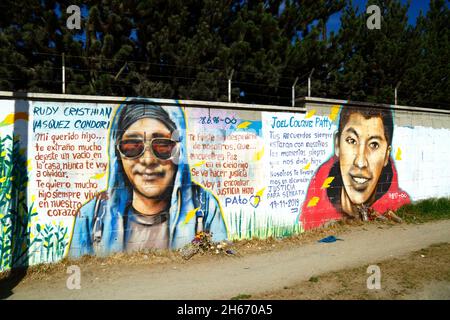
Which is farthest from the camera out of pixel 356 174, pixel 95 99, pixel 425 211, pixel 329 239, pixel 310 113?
pixel 425 211

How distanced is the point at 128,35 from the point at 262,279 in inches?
259

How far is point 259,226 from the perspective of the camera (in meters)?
6.80

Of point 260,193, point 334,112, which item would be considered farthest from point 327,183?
point 260,193

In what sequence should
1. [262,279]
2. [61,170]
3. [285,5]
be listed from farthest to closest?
[285,5] → [61,170] → [262,279]

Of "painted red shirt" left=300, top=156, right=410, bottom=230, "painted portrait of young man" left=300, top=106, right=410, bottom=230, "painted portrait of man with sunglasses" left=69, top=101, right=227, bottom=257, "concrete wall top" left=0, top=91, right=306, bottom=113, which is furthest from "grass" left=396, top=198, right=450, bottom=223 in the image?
"painted portrait of man with sunglasses" left=69, top=101, right=227, bottom=257

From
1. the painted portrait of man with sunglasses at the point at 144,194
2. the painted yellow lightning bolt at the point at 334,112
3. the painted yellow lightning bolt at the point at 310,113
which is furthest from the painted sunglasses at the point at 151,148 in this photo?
the painted yellow lightning bolt at the point at 334,112

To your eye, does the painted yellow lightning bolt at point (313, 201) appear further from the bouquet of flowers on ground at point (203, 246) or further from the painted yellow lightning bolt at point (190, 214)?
the painted yellow lightning bolt at point (190, 214)

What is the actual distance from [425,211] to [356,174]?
2.72 m

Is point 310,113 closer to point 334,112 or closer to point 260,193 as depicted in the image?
point 334,112

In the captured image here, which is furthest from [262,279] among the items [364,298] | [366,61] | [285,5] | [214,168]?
[366,61]

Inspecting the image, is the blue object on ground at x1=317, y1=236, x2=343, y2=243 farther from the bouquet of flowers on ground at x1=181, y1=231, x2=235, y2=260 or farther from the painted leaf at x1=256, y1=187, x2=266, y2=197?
the bouquet of flowers on ground at x1=181, y1=231, x2=235, y2=260

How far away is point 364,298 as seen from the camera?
4.15 meters
